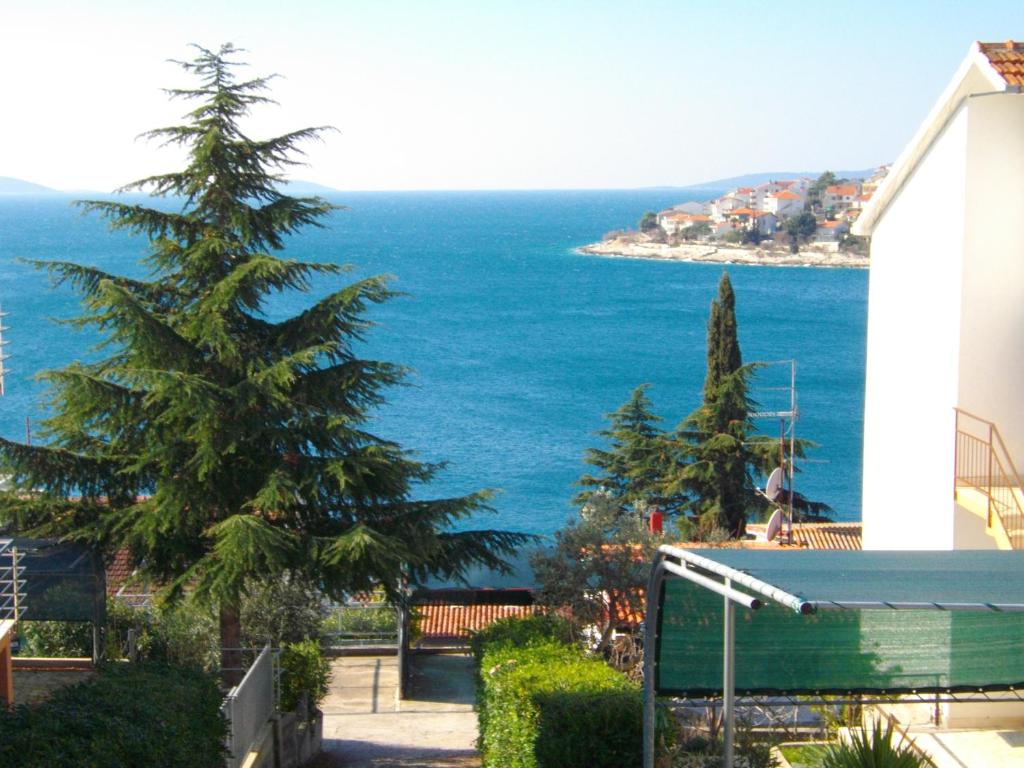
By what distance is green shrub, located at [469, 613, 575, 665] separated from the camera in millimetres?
10344

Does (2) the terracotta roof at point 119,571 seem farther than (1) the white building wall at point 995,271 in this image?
No

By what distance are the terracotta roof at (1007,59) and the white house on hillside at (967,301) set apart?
0.02 metres

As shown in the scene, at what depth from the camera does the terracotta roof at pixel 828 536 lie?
1142 inches

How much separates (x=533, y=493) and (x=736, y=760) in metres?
53.5

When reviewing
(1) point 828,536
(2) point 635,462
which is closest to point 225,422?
(1) point 828,536

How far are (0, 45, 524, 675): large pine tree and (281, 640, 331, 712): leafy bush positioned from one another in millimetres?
793

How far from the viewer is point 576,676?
28.4 feet

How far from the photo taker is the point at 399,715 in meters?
14.7

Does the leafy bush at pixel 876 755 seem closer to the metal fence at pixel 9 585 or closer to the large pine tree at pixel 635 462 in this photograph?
the metal fence at pixel 9 585

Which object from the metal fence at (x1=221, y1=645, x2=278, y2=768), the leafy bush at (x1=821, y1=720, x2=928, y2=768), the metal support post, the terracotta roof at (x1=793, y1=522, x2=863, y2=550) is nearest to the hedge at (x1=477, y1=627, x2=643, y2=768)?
the metal support post

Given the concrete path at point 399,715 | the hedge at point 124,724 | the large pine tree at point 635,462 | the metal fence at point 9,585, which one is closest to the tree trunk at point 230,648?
the concrete path at point 399,715

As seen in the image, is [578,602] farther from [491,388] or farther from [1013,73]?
[491,388]

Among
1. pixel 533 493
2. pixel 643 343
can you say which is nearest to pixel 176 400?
pixel 533 493

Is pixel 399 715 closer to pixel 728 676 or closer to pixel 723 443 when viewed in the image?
pixel 728 676
